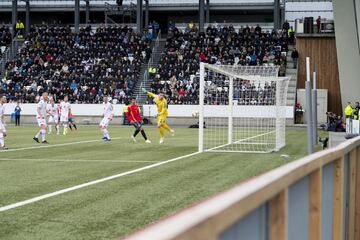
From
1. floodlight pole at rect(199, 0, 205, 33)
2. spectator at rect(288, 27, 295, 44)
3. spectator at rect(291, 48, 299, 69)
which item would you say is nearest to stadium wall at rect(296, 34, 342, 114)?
spectator at rect(291, 48, 299, 69)

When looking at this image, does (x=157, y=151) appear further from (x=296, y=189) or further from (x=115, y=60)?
(x=115, y=60)

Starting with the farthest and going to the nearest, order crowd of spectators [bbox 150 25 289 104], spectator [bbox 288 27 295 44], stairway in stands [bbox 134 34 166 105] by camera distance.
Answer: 1. spectator [bbox 288 27 295 44]
2. stairway in stands [bbox 134 34 166 105]
3. crowd of spectators [bbox 150 25 289 104]

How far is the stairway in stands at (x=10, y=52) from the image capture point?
180 feet

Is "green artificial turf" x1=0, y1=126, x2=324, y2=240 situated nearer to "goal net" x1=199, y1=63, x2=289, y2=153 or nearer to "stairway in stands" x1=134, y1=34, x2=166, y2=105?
"goal net" x1=199, y1=63, x2=289, y2=153

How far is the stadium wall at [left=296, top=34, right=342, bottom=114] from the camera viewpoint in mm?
45562

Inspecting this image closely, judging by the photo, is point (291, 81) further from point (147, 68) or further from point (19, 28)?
point (19, 28)

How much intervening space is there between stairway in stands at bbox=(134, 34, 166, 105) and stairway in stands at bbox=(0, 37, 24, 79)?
42.5 ft

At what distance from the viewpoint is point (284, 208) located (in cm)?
279

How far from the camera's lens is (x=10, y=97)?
48844 mm

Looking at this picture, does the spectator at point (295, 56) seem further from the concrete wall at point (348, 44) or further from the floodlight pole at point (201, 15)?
the concrete wall at point (348, 44)

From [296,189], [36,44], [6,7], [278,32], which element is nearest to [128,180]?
[296,189]

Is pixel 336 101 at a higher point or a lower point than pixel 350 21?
lower

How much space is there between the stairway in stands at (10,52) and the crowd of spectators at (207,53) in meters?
14.4

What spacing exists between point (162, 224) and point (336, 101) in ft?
149
